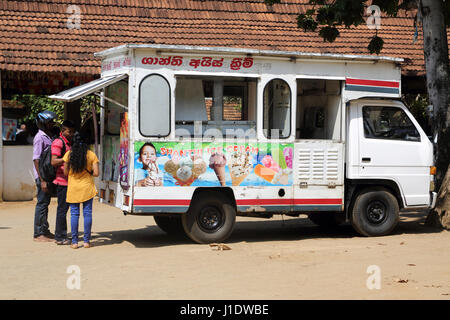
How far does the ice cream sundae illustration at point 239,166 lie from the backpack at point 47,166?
230 centimetres

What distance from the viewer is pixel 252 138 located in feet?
33.4

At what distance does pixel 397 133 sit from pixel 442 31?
2.70 m

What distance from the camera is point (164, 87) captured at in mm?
9750

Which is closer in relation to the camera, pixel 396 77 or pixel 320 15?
pixel 396 77

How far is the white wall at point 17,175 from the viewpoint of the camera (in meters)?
16.1

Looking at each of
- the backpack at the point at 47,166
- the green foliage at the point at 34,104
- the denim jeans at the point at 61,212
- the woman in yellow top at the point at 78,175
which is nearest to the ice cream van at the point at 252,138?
the woman in yellow top at the point at 78,175

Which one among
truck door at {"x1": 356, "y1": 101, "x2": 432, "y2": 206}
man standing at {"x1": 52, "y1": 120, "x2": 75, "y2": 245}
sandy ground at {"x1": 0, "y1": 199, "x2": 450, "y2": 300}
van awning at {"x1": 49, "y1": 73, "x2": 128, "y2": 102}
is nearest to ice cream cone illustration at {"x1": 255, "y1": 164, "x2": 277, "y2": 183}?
sandy ground at {"x1": 0, "y1": 199, "x2": 450, "y2": 300}

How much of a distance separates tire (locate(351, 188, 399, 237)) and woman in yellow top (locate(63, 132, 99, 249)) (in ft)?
12.7

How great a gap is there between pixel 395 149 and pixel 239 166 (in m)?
2.46

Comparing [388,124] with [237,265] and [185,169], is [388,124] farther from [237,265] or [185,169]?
[237,265]

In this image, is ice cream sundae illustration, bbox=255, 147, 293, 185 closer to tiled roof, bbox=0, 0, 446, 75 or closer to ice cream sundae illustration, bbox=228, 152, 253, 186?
ice cream sundae illustration, bbox=228, 152, 253, 186

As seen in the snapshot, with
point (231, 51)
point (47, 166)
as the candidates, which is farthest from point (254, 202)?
point (47, 166)

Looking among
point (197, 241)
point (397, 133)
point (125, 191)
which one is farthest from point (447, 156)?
point (125, 191)
